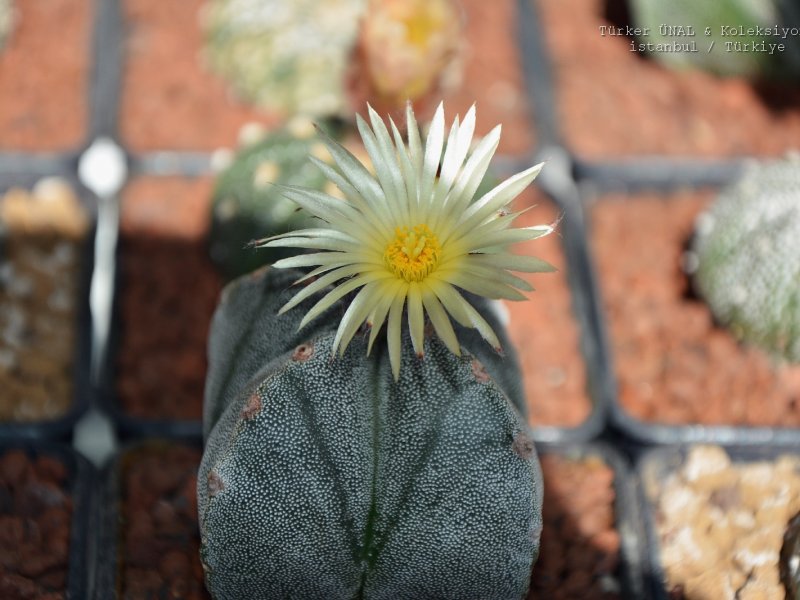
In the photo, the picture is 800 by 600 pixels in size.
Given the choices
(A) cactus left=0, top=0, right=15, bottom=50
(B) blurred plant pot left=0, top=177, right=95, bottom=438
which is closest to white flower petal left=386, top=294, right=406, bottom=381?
(B) blurred plant pot left=0, top=177, right=95, bottom=438

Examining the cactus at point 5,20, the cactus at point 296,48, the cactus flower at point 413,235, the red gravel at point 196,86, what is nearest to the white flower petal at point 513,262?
the cactus flower at point 413,235

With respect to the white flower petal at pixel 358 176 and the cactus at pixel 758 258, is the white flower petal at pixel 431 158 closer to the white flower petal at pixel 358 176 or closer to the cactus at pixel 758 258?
the white flower petal at pixel 358 176

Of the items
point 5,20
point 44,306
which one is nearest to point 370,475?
point 44,306

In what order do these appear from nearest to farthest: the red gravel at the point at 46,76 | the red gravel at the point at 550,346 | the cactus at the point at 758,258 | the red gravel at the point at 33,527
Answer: the red gravel at the point at 33,527 → the cactus at the point at 758,258 → the red gravel at the point at 550,346 → the red gravel at the point at 46,76

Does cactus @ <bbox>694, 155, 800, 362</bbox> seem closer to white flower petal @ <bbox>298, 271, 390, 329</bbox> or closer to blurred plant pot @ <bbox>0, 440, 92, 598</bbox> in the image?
white flower petal @ <bbox>298, 271, 390, 329</bbox>

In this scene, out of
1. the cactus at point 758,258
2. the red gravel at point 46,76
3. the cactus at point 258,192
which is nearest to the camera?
the cactus at point 258,192

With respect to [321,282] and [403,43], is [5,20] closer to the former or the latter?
[403,43]

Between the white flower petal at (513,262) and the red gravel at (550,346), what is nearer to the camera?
the white flower petal at (513,262)
